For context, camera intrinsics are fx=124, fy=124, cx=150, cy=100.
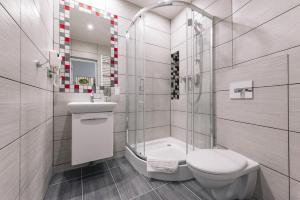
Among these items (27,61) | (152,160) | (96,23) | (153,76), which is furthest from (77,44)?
(152,160)

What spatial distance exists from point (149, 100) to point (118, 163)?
1020mm

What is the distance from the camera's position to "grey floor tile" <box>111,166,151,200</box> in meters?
1.20

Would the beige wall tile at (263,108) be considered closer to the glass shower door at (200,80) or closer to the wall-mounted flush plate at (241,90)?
the wall-mounted flush plate at (241,90)

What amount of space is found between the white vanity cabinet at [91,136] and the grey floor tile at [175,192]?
0.72 m

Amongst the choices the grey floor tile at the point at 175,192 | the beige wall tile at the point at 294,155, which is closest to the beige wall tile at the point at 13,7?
the grey floor tile at the point at 175,192

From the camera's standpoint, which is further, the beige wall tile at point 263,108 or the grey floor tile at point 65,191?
the grey floor tile at point 65,191

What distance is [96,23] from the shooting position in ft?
5.85

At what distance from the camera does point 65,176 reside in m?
1.46

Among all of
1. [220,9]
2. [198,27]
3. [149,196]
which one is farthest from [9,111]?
[220,9]

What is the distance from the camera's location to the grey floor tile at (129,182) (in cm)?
120

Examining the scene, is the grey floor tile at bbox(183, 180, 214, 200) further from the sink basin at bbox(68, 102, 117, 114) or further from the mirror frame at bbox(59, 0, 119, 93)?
the mirror frame at bbox(59, 0, 119, 93)

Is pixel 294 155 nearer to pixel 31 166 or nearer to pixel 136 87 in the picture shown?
pixel 136 87

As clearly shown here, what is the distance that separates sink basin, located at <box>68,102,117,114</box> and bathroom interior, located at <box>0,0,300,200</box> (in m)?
0.02

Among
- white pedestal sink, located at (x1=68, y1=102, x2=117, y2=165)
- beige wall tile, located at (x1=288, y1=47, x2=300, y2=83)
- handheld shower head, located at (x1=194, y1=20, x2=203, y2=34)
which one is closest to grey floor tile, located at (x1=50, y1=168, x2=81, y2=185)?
white pedestal sink, located at (x1=68, y1=102, x2=117, y2=165)
